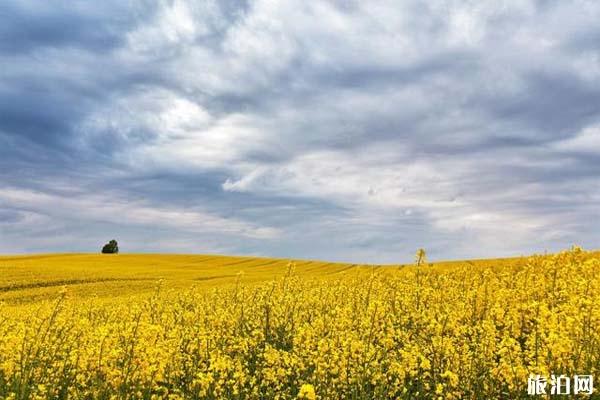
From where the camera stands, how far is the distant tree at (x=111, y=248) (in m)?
88.4

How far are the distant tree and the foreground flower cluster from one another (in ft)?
259

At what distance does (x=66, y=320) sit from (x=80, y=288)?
21.8 metres

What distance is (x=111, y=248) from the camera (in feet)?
291

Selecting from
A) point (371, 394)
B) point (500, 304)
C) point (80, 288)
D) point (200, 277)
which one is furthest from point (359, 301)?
point (200, 277)

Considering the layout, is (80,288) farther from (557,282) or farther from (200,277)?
(557,282)

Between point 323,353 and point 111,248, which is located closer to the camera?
point 323,353

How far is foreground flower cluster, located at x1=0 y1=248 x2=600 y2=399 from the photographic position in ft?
23.5

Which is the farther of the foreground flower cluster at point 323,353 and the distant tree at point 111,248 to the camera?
the distant tree at point 111,248

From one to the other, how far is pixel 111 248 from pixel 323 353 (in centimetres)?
8744

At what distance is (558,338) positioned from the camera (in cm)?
741

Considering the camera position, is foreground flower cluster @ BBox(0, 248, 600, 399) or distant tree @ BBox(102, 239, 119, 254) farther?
distant tree @ BBox(102, 239, 119, 254)

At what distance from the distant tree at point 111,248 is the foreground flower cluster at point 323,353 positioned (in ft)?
259

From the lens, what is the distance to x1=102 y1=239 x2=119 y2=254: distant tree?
88356 mm

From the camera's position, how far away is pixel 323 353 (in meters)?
7.53
